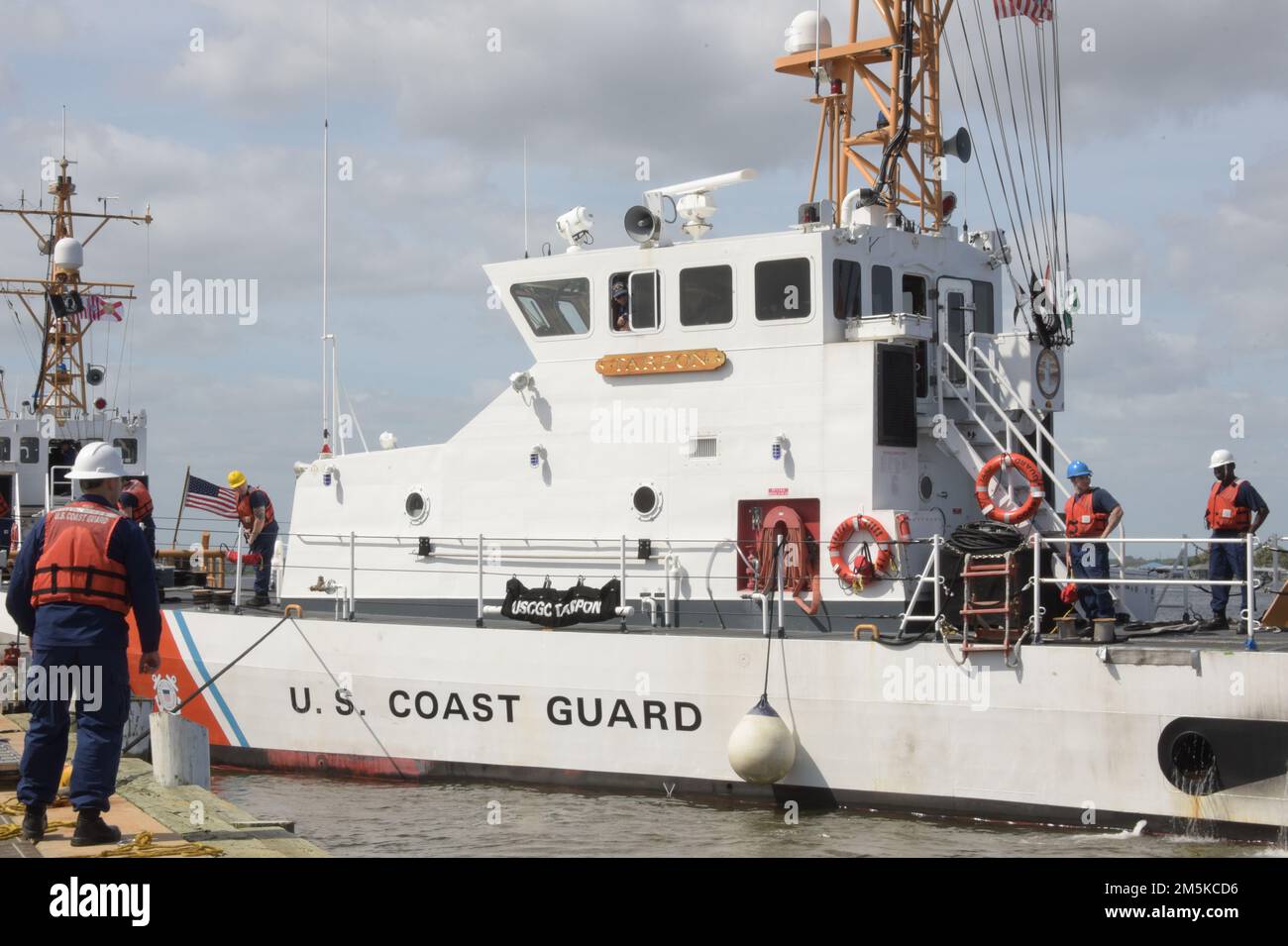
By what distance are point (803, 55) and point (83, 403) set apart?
784 inches

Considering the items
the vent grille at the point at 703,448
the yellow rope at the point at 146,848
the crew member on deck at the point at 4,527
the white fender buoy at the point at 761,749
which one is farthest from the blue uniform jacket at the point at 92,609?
the crew member on deck at the point at 4,527

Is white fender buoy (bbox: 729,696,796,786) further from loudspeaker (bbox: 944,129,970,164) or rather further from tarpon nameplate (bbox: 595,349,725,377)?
loudspeaker (bbox: 944,129,970,164)

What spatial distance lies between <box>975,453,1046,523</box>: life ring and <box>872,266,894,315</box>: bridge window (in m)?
1.84

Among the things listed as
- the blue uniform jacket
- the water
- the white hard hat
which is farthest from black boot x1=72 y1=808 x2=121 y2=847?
the water

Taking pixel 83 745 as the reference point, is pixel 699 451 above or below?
above

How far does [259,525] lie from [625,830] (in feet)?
19.6

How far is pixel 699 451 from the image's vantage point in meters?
13.4

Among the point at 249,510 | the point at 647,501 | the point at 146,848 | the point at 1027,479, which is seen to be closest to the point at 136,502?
the point at 249,510

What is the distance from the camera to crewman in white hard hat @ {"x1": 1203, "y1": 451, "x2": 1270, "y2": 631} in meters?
11.7

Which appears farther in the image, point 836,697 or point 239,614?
point 239,614

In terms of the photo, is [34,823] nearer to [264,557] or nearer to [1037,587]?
[1037,587]
